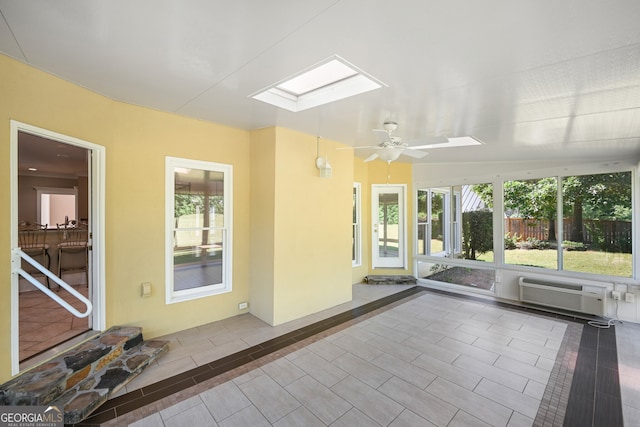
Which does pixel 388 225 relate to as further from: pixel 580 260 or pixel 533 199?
pixel 580 260

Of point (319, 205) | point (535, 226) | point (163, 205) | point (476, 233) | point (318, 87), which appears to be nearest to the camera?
point (318, 87)

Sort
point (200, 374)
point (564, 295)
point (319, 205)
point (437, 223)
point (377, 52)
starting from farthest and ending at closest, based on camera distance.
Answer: point (437, 223), point (564, 295), point (319, 205), point (200, 374), point (377, 52)

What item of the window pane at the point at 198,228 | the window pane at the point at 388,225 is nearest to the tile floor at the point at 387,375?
the window pane at the point at 198,228

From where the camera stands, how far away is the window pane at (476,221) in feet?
17.8

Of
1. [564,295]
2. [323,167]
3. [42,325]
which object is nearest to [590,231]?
[564,295]

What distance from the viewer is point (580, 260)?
454 centimetres

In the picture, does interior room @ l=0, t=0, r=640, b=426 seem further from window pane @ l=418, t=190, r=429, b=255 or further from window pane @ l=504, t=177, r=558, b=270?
window pane @ l=418, t=190, r=429, b=255

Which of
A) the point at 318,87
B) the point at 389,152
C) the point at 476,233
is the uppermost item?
the point at 318,87

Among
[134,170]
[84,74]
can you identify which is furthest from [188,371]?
[84,74]

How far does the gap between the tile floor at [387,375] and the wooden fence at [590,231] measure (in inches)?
50.3

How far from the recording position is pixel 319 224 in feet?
14.1

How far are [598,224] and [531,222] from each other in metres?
0.85

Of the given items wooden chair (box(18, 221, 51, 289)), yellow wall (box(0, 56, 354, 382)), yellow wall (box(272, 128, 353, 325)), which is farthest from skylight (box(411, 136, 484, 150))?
wooden chair (box(18, 221, 51, 289))

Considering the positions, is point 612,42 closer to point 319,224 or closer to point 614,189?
point 319,224
